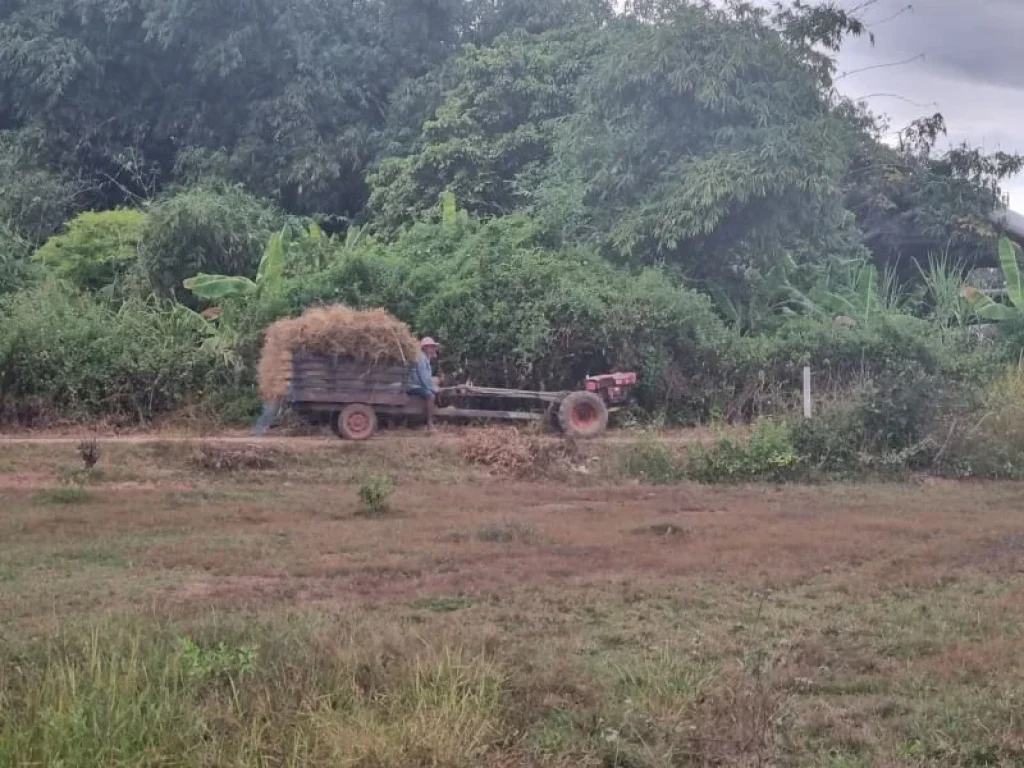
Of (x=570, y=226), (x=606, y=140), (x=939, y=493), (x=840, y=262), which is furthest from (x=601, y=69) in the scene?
(x=939, y=493)

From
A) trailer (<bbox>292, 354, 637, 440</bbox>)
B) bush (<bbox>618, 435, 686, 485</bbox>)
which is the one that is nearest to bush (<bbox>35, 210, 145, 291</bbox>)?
trailer (<bbox>292, 354, 637, 440</bbox>)

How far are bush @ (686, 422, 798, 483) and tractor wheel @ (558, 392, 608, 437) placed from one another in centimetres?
229

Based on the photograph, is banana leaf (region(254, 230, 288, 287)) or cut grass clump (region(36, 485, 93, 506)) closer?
cut grass clump (region(36, 485, 93, 506))

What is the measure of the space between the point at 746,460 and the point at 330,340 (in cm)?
542

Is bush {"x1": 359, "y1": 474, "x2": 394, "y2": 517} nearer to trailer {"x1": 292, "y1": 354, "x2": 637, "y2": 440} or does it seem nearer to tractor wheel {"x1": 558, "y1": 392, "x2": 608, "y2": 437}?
trailer {"x1": 292, "y1": 354, "x2": 637, "y2": 440}

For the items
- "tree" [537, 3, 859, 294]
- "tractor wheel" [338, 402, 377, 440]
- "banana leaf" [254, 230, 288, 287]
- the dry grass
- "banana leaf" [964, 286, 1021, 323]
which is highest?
"tree" [537, 3, 859, 294]

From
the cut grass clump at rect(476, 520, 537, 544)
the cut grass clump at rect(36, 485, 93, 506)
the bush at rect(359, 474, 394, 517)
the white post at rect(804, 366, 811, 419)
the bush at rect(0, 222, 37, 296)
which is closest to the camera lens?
the cut grass clump at rect(476, 520, 537, 544)

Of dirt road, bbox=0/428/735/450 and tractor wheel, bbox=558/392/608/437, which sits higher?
tractor wheel, bbox=558/392/608/437

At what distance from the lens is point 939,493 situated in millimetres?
13344

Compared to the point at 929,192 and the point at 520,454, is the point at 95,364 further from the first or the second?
the point at 929,192

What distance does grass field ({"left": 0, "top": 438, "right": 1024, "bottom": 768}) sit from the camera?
494cm

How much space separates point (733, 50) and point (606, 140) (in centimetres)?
268

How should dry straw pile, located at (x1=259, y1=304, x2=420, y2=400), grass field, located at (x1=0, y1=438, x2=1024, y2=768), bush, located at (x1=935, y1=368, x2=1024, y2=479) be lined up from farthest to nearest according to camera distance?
dry straw pile, located at (x1=259, y1=304, x2=420, y2=400)
bush, located at (x1=935, y1=368, x2=1024, y2=479)
grass field, located at (x1=0, y1=438, x2=1024, y2=768)

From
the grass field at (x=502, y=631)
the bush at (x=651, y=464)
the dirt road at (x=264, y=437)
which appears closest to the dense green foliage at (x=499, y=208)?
the bush at (x=651, y=464)
